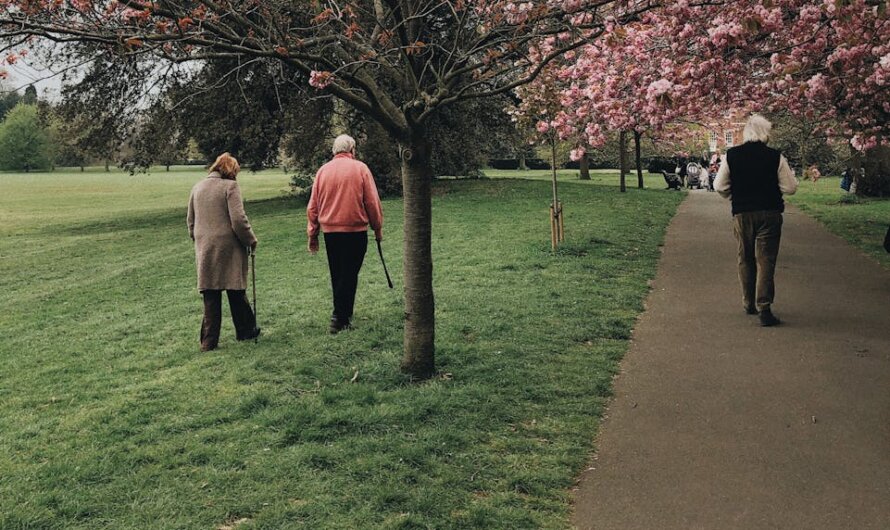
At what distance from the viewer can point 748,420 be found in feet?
18.1

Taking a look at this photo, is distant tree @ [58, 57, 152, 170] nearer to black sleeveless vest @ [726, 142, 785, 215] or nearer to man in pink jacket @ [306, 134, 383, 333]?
man in pink jacket @ [306, 134, 383, 333]

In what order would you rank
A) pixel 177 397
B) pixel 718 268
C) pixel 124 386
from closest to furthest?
1. pixel 177 397
2. pixel 124 386
3. pixel 718 268

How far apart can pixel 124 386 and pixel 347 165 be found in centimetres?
305

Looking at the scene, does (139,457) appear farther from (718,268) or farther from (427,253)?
Result: (718,268)

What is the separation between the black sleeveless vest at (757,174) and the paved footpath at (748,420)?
4.26 ft

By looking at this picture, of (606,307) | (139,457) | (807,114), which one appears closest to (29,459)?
(139,457)

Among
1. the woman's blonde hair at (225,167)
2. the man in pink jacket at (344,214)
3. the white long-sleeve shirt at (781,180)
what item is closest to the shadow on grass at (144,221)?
the man in pink jacket at (344,214)

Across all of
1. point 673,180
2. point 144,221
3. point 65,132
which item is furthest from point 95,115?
point 673,180

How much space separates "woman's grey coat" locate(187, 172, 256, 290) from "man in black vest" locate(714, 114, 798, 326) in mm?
5110

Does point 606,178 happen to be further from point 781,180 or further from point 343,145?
point 343,145

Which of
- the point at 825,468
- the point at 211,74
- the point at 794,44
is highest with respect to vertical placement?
the point at 211,74

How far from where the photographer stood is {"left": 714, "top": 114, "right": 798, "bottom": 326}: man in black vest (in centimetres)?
825

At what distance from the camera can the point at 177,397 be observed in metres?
6.34

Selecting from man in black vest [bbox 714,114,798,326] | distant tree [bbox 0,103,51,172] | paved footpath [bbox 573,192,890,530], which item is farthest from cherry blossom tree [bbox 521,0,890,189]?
distant tree [bbox 0,103,51,172]
